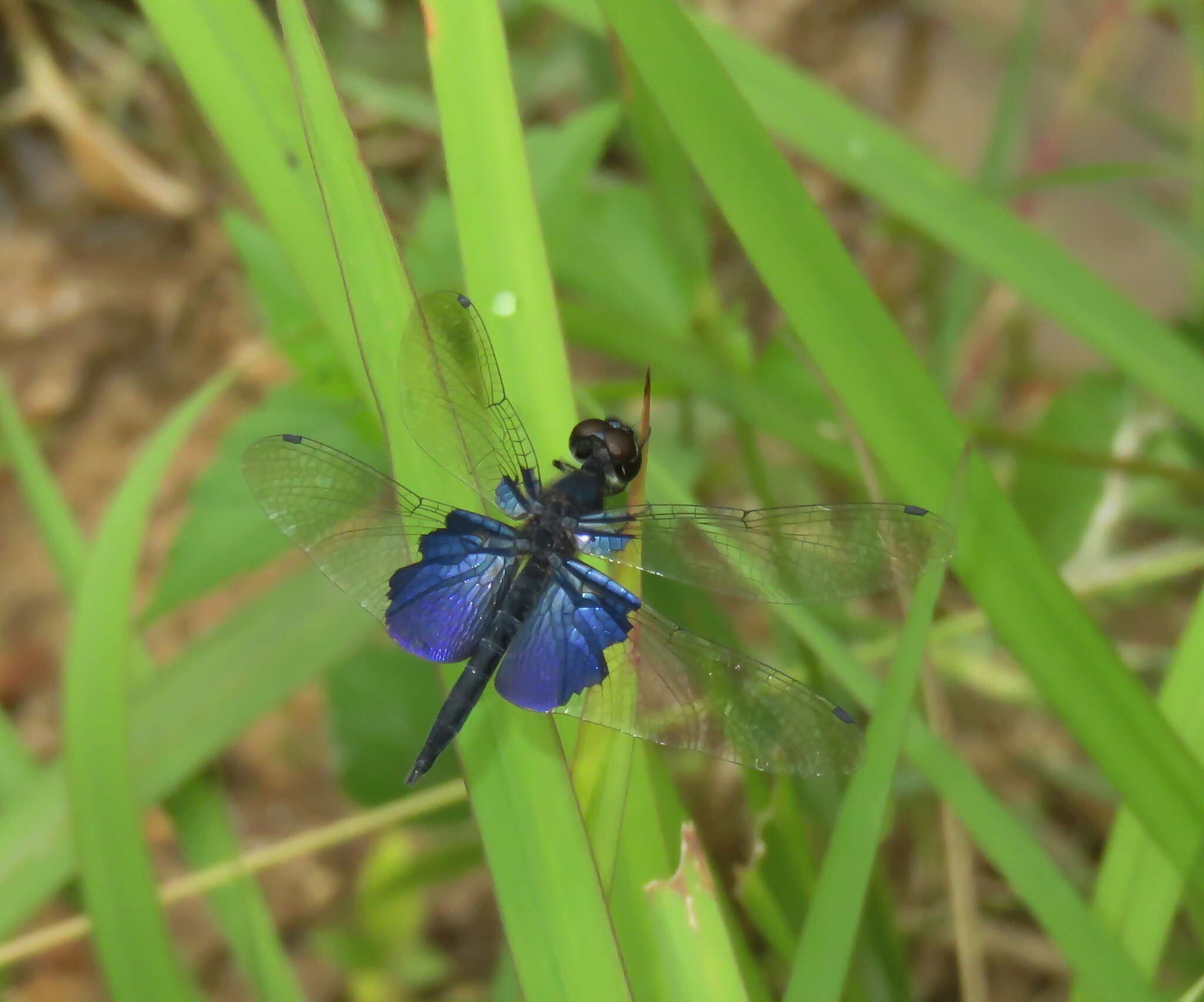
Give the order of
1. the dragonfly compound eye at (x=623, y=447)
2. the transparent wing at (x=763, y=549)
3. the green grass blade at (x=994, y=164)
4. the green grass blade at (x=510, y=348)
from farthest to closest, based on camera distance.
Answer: the green grass blade at (x=994, y=164), the dragonfly compound eye at (x=623, y=447), the transparent wing at (x=763, y=549), the green grass blade at (x=510, y=348)

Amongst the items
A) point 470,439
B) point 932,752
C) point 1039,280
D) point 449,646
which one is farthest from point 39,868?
point 1039,280

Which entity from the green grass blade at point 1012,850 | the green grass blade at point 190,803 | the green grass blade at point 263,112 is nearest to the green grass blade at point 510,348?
the green grass blade at point 263,112

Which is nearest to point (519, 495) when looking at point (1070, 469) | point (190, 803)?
point (190, 803)

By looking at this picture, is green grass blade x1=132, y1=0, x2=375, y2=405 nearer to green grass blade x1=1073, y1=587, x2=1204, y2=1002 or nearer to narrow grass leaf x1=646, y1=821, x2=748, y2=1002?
narrow grass leaf x1=646, y1=821, x2=748, y2=1002

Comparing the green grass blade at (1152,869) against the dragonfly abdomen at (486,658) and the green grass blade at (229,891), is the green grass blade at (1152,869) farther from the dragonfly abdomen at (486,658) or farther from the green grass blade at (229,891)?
the green grass blade at (229,891)

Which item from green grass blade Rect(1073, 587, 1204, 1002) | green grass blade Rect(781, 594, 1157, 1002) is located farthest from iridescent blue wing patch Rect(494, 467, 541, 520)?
green grass blade Rect(1073, 587, 1204, 1002)

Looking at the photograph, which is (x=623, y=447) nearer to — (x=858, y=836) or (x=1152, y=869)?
(x=858, y=836)

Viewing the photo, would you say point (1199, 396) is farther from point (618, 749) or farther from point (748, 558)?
point (618, 749)
